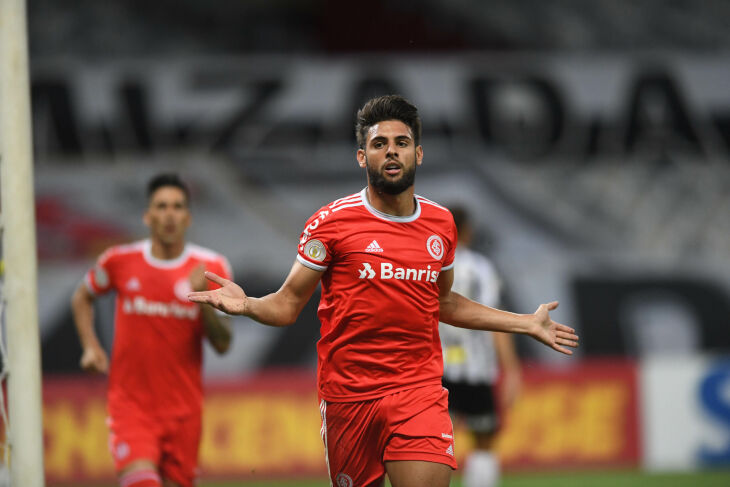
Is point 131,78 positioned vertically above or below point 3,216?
above

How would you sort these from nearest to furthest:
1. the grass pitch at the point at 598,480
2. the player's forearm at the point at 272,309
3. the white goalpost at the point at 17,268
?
the player's forearm at the point at 272,309
the white goalpost at the point at 17,268
the grass pitch at the point at 598,480

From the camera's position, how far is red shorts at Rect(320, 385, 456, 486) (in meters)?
4.02

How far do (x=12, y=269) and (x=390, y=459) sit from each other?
5.95 feet

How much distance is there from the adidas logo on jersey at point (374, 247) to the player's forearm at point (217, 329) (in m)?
1.38

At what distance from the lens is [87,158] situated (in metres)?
13.4

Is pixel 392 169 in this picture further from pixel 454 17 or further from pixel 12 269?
pixel 454 17

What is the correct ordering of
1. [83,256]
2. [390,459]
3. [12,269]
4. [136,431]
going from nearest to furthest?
[390,459]
[12,269]
[136,431]
[83,256]

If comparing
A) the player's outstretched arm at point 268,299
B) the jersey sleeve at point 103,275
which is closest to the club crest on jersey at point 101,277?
the jersey sleeve at point 103,275

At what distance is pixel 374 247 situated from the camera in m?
4.07

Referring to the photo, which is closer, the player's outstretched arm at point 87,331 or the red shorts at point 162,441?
the red shorts at point 162,441

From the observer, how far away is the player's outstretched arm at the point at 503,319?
420 cm

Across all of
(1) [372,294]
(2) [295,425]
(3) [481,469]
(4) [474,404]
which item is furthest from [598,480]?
(1) [372,294]

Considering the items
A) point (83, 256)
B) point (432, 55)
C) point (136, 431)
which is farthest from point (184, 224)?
point (432, 55)

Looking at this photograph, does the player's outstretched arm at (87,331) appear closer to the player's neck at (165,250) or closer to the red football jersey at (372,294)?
the player's neck at (165,250)
